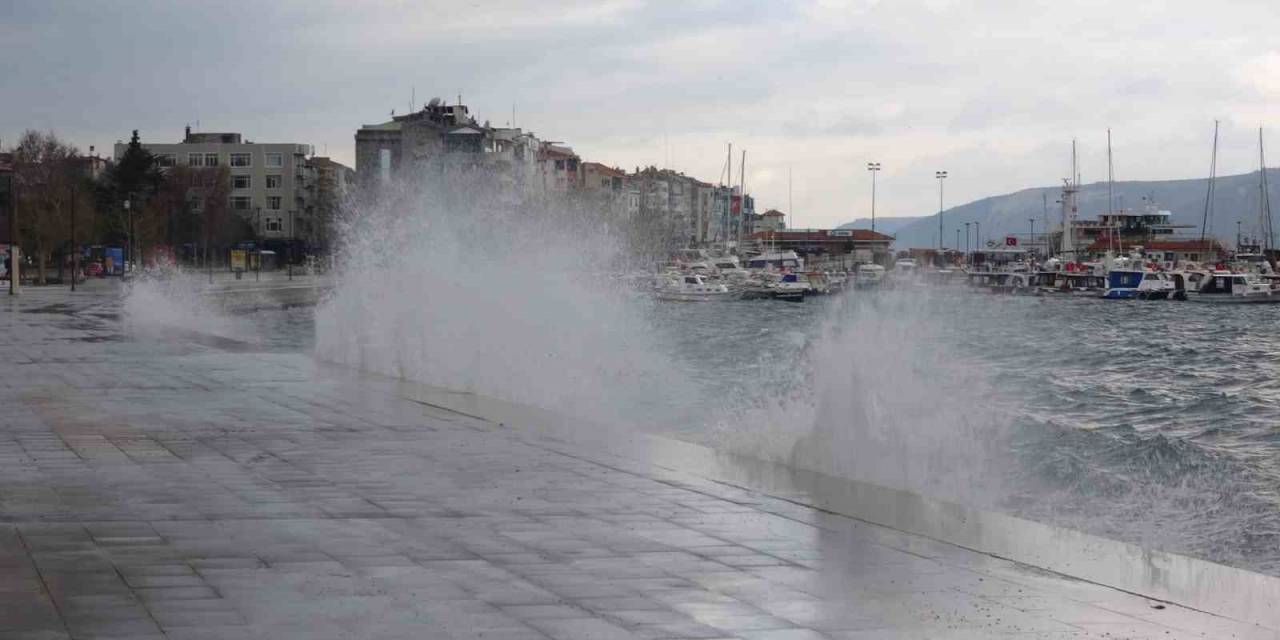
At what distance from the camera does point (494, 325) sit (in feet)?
85.4

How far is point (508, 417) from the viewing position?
13594 mm

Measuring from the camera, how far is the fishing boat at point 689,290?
10194 cm

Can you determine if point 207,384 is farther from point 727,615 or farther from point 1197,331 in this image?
point 1197,331

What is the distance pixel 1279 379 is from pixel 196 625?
3441 cm

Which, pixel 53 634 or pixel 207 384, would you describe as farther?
pixel 207 384

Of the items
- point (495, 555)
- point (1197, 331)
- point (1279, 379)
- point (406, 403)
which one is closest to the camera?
point (495, 555)

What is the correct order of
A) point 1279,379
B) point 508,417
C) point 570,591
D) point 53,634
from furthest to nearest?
point 1279,379, point 508,417, point 570,591, point 53,634

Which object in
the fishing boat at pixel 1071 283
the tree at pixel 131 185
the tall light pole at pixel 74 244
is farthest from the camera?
the fishing boat at pixel 1071 283

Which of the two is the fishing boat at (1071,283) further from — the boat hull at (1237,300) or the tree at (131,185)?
the tree at (131,185)

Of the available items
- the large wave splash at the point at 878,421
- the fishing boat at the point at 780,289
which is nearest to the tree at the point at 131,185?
the fishing boat at the point at 780,289

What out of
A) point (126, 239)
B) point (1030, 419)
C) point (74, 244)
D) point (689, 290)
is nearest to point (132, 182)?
point (126, 239)

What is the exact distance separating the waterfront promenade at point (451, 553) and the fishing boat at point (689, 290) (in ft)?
293

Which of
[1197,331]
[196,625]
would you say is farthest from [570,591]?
[1197,331]

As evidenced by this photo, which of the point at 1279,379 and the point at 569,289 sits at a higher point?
the point at 569,289
